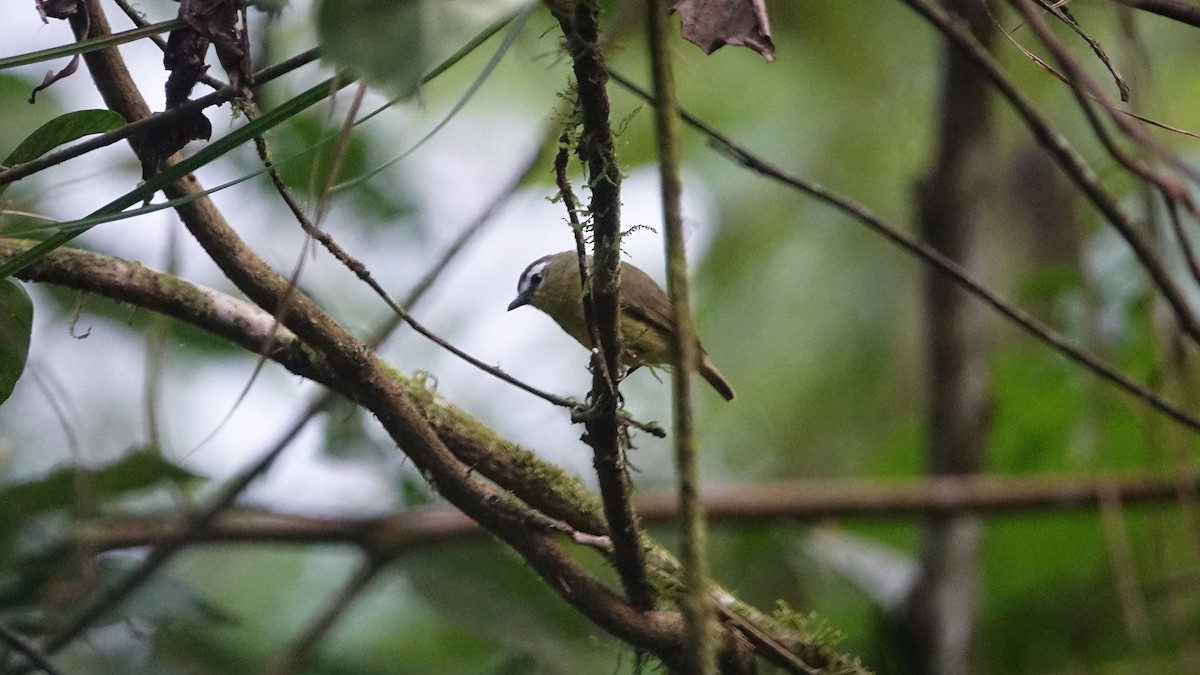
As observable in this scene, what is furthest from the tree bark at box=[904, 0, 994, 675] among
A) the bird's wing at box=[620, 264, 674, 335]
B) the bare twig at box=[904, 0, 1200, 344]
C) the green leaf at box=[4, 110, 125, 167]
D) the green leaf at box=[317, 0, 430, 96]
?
the green leaf at box=[317, 0, 430, 96]

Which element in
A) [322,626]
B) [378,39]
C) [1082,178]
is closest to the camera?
[378,39]

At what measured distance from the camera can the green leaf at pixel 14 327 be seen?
54.7 inches

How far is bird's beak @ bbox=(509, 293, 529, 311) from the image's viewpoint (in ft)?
10.2

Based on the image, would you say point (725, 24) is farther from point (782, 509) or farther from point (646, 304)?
point (782, 509)

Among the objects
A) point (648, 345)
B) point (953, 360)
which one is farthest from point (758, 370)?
point (648, 345)

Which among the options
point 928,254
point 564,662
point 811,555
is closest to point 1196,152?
point 811,555

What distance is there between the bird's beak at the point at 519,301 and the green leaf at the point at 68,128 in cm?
186

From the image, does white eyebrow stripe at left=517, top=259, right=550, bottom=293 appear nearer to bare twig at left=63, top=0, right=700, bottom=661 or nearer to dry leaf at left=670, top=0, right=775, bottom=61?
bare twig at left=63, top=0, right=700, bottom=661

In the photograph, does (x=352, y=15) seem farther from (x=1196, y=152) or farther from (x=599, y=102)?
(x=1196, y=152)

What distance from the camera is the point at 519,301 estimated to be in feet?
10.2

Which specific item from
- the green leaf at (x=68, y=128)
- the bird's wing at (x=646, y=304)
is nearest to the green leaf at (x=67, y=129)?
the green leaf at (x=68, y=128)

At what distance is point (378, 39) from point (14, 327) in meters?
0.80

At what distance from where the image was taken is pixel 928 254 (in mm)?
1943

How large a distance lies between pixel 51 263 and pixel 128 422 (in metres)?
3.07
